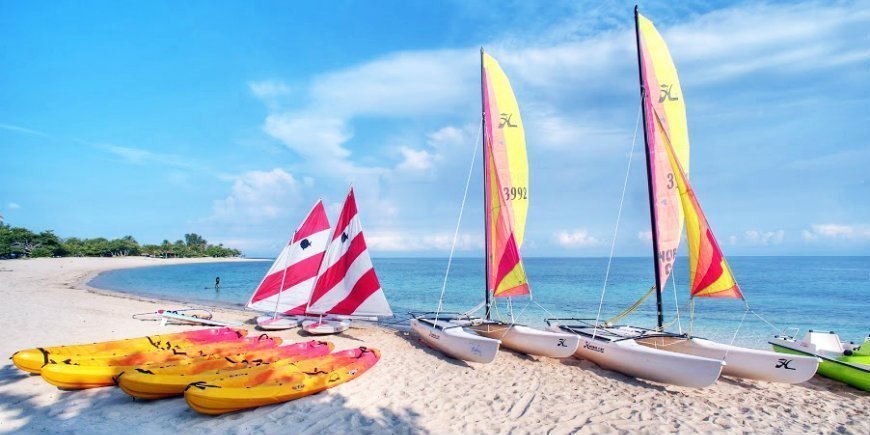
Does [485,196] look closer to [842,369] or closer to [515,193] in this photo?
[515,193]

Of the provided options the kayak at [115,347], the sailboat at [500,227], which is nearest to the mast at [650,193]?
the sailboat at [500,227]

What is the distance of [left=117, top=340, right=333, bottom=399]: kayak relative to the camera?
7.11 meters

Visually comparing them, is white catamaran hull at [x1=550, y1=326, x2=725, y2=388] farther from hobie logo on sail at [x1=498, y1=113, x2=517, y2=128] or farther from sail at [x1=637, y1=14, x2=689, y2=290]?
hobie logo on sail at [x1=498, y1=113, x2=517, y2=128]

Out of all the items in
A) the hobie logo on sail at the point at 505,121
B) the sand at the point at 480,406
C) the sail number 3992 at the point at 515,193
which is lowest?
the sand at the point at 480,406

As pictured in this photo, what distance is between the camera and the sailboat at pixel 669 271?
869 centimetres

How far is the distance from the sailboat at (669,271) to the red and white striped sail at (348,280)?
600 cm

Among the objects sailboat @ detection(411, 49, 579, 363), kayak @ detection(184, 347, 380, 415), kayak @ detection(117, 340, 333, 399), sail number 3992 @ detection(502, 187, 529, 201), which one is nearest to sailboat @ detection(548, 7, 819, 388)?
sailboat @ detection(411, 49, 579, 363)

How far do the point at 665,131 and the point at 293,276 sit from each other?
12.8m

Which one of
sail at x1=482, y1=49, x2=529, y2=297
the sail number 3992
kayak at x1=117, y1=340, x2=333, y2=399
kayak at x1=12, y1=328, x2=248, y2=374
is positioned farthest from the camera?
the sail number 3992

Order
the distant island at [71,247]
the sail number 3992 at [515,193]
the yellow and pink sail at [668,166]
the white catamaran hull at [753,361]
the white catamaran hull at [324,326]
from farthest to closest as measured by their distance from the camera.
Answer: the distant island at [71,247] < the white catamaran hull at [324,326] < the sail number 3992 at [515,193] < the yellow and pink sail at [668,166] < the white catamaran hull at [753,361]

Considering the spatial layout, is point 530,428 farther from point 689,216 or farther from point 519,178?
point 519,178

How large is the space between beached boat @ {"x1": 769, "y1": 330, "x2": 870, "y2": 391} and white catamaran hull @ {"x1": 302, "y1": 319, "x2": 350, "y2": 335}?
12.3 meters

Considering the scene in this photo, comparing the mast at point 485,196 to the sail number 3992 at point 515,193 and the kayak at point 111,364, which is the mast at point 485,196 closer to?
the sail number 3992 at point 515,193

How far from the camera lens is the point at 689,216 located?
399 inches
